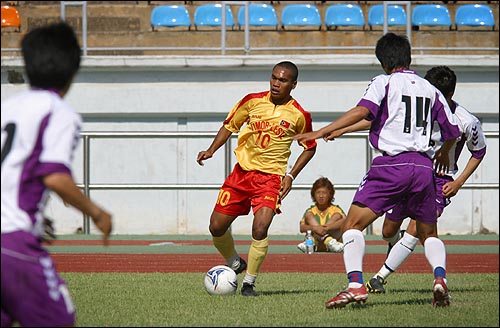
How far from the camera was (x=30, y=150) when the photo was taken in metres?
4.82

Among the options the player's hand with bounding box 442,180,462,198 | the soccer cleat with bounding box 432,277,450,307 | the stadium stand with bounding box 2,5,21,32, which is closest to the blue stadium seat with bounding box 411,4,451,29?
the stadium stand with bounding box 2,5,21,32

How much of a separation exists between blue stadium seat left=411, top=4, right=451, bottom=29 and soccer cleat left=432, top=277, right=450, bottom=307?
43.8 ft

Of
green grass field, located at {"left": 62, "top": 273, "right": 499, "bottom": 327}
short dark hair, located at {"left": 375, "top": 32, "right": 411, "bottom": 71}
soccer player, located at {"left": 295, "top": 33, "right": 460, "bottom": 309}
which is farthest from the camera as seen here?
short dark hair, located at {"left": 375, "top": 32, "right": 411, "bottom": 71}

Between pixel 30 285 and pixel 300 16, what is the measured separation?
17031 millimetres

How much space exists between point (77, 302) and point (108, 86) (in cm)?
1143

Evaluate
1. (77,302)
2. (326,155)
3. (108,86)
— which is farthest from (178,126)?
(77,302)

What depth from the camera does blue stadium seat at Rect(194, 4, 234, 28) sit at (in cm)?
2102

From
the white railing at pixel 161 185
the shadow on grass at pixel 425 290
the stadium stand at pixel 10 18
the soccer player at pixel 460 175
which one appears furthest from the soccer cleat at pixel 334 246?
the stadium stand at pixel 10 18

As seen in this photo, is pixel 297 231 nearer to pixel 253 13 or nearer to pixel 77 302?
pixel 253 13

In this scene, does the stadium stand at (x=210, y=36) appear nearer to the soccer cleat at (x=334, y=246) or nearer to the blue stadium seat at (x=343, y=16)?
the blue stadium seat at (x=343, y=16)

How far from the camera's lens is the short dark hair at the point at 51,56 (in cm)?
494

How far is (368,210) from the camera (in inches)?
320

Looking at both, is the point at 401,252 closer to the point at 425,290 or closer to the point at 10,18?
the point at 425,290

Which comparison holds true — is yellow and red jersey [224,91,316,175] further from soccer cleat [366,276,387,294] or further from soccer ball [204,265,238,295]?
soccer cleat [366,276,387,294]
